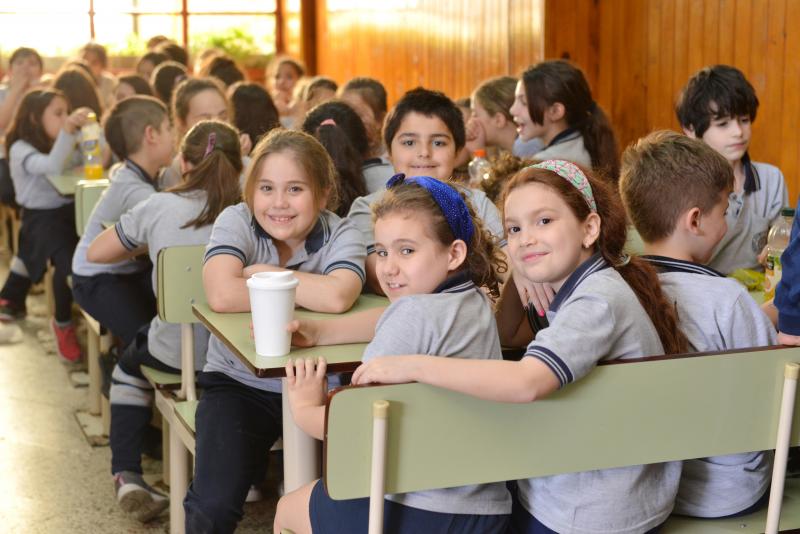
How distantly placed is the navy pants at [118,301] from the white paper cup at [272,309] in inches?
65.1

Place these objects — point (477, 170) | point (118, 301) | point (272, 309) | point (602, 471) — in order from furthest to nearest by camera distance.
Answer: point (477, 170), point (118, 301), point (272, 309), point (602, 471)

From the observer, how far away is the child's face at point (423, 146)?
3114 millimetres

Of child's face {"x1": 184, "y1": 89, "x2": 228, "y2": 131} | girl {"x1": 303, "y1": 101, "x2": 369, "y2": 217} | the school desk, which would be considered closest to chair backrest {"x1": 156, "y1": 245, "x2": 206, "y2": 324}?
the school desk

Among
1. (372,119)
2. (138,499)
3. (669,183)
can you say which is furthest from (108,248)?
(669,183)

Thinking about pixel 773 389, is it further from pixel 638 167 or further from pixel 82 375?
pixel 82 375

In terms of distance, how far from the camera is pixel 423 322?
5.76 ft

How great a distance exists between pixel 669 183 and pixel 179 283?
1270mm

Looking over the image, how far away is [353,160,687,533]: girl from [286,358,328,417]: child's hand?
0.24 meters

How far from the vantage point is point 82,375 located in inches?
186

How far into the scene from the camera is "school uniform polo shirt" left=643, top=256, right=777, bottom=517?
6.24 ft

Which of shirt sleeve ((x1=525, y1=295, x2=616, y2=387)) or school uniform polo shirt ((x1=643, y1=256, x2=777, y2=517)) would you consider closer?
shirt sleeve ((x1=525, y1=295, x2=616, y2=387))

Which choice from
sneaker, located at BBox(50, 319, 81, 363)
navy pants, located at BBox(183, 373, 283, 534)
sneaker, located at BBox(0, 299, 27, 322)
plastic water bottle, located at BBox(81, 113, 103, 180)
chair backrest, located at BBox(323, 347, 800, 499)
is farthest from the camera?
sneaker, located at BBox(0, 299, 27, 322)

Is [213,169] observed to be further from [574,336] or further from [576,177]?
[574,336]

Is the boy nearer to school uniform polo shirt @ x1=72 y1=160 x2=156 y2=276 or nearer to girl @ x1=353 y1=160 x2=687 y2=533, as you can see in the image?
girl @ x1=353 y1=160 x2=687 y2=533
